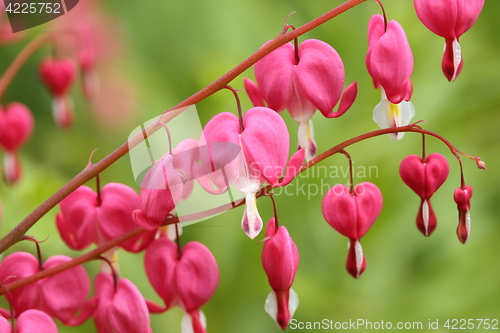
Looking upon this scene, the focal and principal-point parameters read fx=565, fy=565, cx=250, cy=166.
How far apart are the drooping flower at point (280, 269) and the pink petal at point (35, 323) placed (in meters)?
0.22

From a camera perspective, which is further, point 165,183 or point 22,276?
point 22,276

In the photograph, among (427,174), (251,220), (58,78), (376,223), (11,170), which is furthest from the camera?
(376,223)

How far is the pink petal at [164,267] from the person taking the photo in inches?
24.2

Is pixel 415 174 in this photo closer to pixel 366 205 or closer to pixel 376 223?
pixel 366 205

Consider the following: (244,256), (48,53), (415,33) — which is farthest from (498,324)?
(48,53)

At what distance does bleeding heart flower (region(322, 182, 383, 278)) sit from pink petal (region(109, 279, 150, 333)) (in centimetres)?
21

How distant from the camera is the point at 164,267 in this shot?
619 millimetres

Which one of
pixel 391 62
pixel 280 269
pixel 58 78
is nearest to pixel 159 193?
pixel 280 269

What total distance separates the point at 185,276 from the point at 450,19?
37 cm

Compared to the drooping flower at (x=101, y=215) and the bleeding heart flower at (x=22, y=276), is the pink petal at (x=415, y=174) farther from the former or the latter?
the bleeding heart flower at (x=22, y=276)

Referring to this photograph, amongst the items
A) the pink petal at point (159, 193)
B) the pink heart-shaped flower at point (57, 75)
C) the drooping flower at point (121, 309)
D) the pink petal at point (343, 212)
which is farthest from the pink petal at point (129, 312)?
the pink heart-shaped flower at point (57, 75)

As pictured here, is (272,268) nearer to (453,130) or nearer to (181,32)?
(453,130)

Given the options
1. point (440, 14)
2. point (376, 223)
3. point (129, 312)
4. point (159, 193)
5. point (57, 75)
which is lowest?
point (376, 223)

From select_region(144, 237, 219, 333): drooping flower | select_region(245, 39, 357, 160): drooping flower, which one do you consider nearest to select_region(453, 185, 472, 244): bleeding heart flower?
select_region(245, 39, 357, 160): drooping flower
